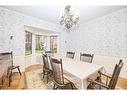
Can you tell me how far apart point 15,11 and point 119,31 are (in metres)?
3.70

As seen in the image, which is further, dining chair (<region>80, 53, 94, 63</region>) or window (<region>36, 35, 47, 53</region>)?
window (<region>36, 35, 47, 53</region>)

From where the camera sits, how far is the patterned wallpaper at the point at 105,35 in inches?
155

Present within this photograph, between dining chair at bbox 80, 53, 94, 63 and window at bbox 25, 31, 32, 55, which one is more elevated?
window at bbox 25, 31, 32, 55

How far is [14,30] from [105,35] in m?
3.38

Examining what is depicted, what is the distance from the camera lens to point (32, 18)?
4.86 m

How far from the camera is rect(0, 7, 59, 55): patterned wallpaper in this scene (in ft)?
12.9

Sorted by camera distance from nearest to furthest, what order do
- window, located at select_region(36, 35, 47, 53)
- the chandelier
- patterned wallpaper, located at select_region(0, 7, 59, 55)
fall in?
1. the chandelier
2. patterned wallpaper, located at select_region(0, 7, 59, 55)
3. window, located at select_region(36, 35, 47, 53)

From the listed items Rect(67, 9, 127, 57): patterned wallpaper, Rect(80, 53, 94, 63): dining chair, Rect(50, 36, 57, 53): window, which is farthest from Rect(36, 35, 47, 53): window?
Rect(80, 53, 94, 63): dining chair

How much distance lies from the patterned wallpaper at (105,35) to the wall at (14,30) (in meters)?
2.38

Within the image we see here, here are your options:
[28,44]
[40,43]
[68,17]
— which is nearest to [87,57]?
[68,17]

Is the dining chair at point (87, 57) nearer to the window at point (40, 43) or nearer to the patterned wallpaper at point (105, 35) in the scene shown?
the patterned wallpaper at point (105, 35)

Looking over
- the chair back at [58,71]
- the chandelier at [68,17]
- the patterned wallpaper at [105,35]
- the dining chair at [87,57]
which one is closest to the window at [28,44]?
the patterned wallpaper at [105,35]

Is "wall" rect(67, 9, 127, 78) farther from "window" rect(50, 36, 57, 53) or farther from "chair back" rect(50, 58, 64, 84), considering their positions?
"chair back" rect(50, 58, 64, 84)

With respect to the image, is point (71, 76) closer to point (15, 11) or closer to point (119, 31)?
point (119, 31)
